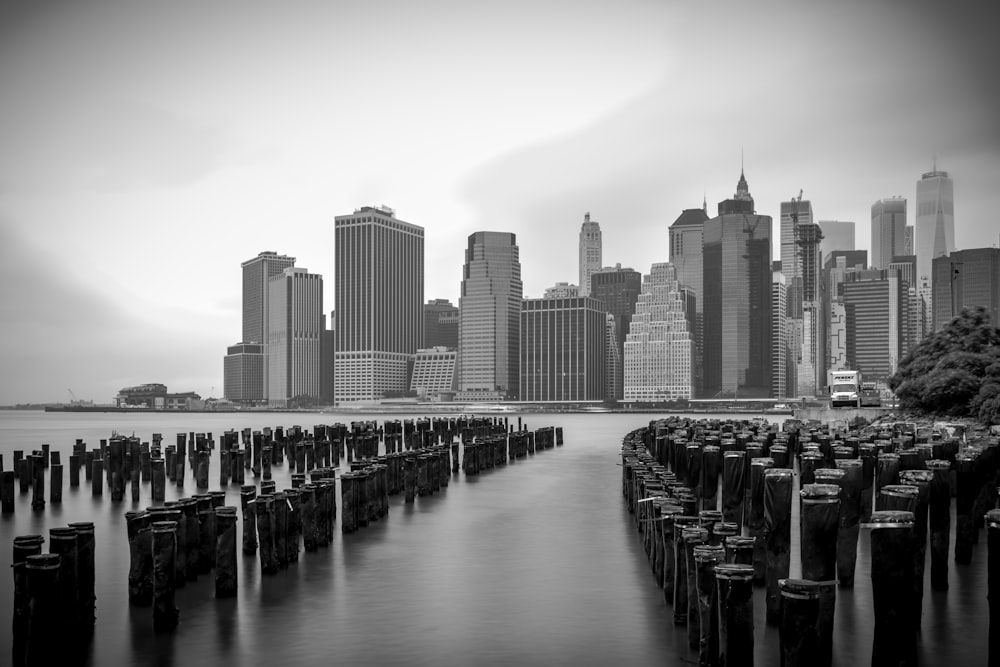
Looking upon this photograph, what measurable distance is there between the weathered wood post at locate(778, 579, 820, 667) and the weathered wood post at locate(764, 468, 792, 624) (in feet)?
14.8

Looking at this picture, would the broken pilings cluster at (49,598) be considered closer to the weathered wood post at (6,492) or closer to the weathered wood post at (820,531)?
the weathered wood post at (820,531)

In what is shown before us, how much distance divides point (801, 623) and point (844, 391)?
73956 mm

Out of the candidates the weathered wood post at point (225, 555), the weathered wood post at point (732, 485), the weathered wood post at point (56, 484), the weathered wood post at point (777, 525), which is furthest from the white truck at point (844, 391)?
the weathered wood post at point (225, 555)

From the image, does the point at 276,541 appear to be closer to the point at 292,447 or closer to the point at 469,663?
the point at 469,663

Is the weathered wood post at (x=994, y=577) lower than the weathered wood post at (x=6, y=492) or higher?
higher

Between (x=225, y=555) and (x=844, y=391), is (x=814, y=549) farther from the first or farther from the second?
(x=844, y=391)

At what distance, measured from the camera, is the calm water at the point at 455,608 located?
39.9 feet

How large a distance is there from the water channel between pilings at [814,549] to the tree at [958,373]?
74.3ft

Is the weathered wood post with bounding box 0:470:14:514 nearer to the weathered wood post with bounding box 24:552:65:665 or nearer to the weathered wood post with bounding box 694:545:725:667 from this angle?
the weathered wood post with bounding box 24:552:65:665

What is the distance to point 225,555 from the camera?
48.8ft

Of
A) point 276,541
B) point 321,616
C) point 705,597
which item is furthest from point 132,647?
point 705,597

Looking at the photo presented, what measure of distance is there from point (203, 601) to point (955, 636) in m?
11.9

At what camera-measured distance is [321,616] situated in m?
14.2

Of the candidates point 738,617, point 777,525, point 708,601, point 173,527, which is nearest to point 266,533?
point 173,527
